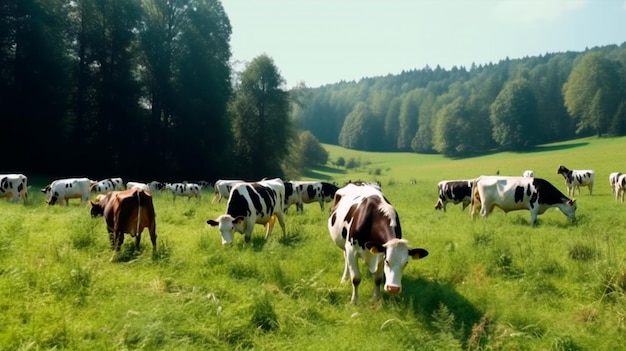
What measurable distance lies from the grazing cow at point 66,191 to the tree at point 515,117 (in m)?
82.4

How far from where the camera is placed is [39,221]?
12.3 m

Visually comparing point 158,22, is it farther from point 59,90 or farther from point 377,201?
point 377,201

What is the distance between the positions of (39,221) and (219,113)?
30074 millimetres

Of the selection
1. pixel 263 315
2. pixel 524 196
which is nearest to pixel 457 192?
pixel 524 196

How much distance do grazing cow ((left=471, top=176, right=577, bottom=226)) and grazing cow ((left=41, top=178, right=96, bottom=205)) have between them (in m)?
17.7

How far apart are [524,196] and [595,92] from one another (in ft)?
248

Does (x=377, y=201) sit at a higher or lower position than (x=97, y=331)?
higher

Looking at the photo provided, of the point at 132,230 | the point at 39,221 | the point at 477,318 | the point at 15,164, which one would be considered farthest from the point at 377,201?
the point at 15,164

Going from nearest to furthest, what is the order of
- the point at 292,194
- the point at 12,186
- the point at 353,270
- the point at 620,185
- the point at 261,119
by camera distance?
the point at 353,270, the point at 12,186, the point at 292,194, the point at 620,185, the point at 261,119

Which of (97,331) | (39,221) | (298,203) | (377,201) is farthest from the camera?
(298,203)

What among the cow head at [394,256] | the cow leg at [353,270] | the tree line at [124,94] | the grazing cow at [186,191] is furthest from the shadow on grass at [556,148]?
the cow head at [394,256]

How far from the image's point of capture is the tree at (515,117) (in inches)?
3391

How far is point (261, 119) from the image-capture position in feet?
155

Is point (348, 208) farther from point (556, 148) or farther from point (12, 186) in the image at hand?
point (556, 148)
